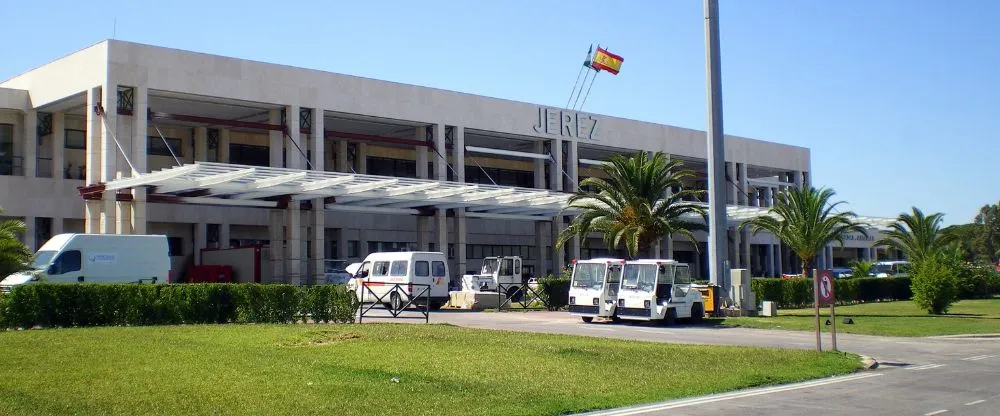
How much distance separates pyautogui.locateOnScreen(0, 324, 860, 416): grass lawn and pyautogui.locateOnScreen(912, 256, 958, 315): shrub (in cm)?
1826

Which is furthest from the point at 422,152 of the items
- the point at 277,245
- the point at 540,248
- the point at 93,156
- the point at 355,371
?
the point at 355,371

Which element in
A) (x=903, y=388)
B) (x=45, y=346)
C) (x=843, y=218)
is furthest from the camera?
(x=843, y=218)

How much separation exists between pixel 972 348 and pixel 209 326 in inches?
676

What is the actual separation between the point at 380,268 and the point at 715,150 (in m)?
13.3

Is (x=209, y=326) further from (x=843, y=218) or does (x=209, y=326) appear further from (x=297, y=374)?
(x=843, y=218)

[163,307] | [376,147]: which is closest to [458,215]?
[376,147]

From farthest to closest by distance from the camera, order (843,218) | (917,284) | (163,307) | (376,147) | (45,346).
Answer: (376,147) → (843,218) → (917,284) → (163,307) → (45,346)

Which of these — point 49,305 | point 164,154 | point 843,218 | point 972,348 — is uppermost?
point 164,154

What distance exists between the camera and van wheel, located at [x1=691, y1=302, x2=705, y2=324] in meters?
29.7

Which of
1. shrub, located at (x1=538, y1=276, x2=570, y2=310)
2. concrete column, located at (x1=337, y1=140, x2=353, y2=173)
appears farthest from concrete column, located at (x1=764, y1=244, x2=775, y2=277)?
shrub, located at (x1=538, y1=276, x2=570, y2=310)

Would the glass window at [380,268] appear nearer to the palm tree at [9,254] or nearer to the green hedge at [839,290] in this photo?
the green hedge at [839,290]

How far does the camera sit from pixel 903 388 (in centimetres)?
1395

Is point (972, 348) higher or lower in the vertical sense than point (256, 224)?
lower

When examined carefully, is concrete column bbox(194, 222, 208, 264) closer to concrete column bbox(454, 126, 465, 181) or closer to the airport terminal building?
the airport terminal building
